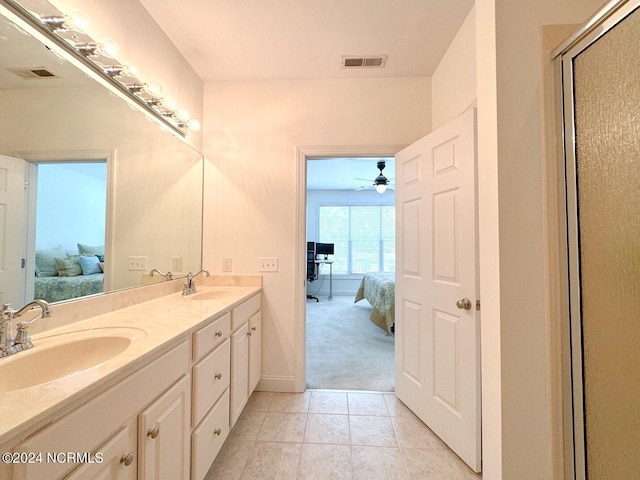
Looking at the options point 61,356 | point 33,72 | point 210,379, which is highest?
point 33,72

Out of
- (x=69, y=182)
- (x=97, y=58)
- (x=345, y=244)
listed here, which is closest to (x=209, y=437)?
(x=69, y=182)

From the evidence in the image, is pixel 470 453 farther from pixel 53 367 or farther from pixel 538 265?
pixel 53 367

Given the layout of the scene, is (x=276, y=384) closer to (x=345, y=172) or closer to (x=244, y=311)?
(x=244, y=311)

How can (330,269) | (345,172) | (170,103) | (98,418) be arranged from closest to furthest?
(98,418), (170,103), (345,172), (330,269)

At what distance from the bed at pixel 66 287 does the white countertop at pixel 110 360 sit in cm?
13

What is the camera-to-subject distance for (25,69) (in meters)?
0.94

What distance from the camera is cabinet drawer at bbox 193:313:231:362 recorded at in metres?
1.13

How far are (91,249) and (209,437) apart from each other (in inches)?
41.3

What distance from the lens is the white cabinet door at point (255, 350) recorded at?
1.83 m

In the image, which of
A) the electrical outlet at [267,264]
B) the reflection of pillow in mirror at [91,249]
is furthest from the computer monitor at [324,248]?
the reflection of pillow in mirror at [91,249]

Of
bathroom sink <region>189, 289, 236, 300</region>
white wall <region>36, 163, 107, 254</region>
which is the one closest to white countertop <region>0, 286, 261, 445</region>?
bathroom sink <region>189, 289, 236, 300</region>

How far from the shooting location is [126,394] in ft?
2.46

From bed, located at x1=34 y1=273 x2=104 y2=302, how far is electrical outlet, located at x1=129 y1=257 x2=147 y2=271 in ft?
0.62

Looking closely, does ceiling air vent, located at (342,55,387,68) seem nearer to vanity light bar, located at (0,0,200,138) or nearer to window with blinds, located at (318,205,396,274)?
vanity light bar, located at (0,0,200,138)
